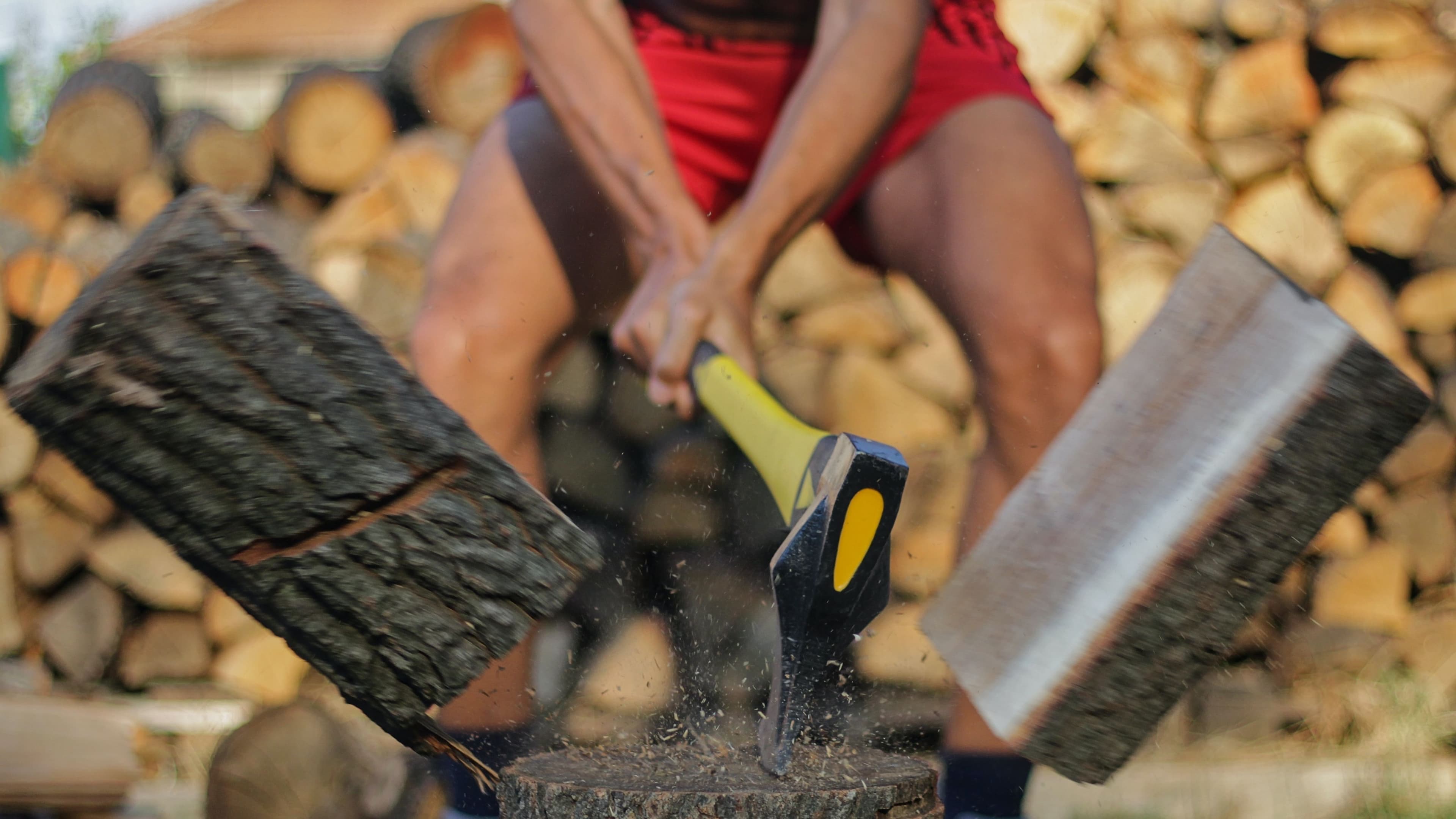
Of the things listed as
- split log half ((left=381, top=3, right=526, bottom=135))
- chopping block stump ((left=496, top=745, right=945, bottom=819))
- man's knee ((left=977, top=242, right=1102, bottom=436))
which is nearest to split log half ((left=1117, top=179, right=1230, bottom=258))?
man's knee ((left=977, top=242, right=1102, bottom=436))

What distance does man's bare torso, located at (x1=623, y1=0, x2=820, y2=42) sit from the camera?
5.32ft

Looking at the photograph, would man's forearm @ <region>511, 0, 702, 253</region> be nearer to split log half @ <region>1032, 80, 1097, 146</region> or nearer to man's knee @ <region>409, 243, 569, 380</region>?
man's knee @ <region>409, 243, 569, 380</region>

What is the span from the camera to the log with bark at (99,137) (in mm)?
2359

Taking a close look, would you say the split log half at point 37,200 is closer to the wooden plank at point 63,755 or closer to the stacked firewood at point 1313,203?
the wooden plank at point 63,755

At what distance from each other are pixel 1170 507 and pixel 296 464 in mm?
777

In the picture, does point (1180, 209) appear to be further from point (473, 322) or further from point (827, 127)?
point (473, 322)

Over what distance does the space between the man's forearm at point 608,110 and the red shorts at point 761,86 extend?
0.32 feet

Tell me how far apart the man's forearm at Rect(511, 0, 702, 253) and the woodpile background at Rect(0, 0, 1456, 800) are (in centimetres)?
69

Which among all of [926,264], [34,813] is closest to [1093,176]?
[926,264]

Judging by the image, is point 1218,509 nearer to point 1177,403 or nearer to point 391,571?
point 1177,403

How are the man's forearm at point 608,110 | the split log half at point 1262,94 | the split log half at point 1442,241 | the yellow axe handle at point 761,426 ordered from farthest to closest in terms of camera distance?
the split log half at point 1262,94 → the split log half at point 1442,241 → the man's forearm at point 608,110 → the yellow axe handle at point 761,426

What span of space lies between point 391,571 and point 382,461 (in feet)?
0.35

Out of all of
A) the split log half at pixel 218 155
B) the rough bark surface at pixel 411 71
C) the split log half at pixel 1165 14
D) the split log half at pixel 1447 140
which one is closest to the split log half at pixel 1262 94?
the split log half at pixel 1165 14

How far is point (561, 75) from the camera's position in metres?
1.50
